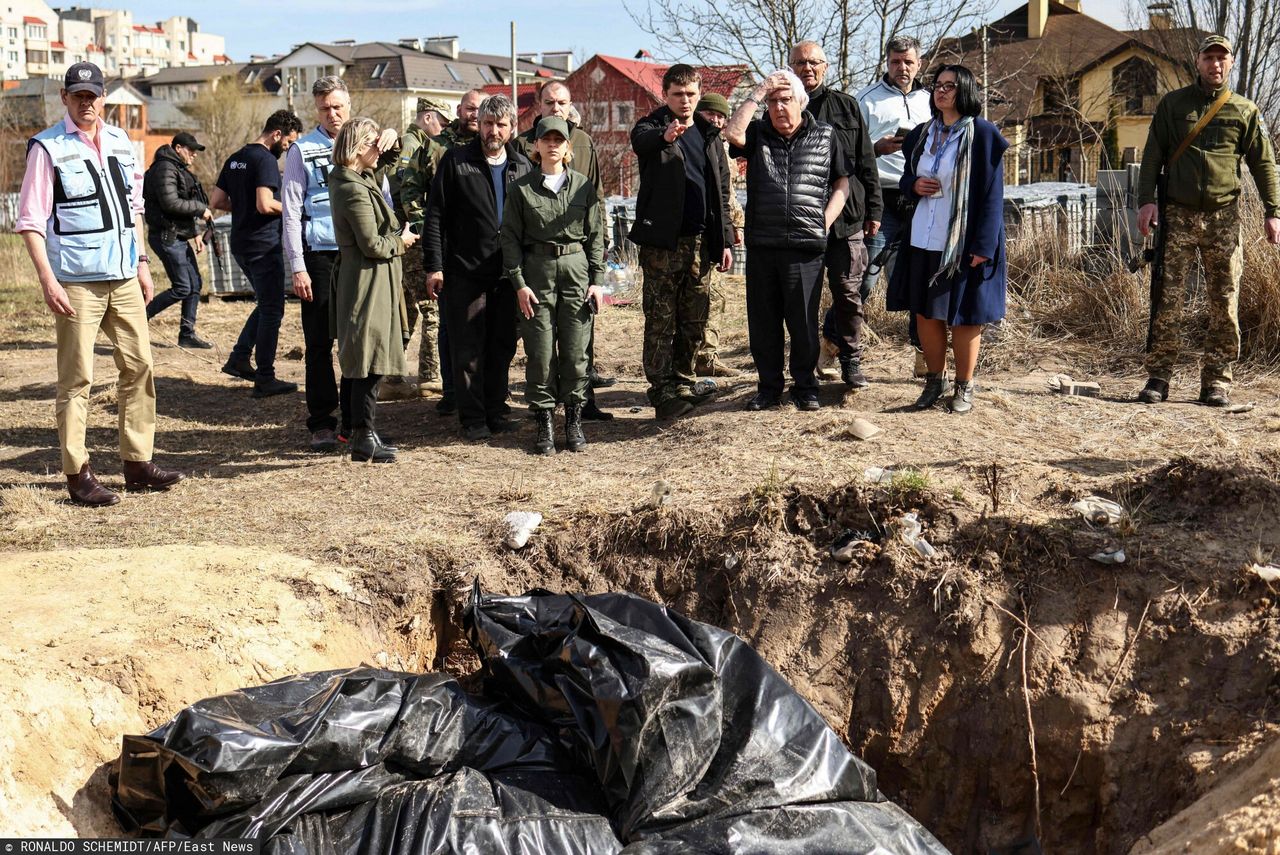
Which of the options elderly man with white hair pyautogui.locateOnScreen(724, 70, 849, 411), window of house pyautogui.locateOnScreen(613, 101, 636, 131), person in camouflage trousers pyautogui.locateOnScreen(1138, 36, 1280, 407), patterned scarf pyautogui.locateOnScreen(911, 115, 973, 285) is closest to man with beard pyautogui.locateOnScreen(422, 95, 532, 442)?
elderly man with white hair pyautogui.locateOnScreen(724, 70, 849, 411)

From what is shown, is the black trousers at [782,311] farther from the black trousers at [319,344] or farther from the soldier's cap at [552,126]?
the black trousers at [319,344]

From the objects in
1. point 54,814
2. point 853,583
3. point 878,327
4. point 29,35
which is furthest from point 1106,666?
point 29,35

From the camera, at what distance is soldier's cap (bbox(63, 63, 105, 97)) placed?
5.56 metres

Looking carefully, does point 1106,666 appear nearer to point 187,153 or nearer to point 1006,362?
point 1006,362

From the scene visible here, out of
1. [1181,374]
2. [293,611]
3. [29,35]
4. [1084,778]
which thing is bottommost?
[1084,778]

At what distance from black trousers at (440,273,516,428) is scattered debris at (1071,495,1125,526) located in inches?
137

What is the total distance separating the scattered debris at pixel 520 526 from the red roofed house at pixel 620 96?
8.67 meters

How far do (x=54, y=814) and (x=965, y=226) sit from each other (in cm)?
501

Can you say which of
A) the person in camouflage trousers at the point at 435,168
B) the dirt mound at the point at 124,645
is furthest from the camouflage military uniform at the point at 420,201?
the dirt mound at the point at 124,645

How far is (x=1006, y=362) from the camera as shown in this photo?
27.5 ft

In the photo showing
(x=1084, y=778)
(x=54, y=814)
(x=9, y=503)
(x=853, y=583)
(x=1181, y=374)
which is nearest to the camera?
(x=54, y=814)

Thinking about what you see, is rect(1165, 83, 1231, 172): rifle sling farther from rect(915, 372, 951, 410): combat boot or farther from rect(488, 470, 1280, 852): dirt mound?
rect(488, 470, 1280, 852): dirt mound

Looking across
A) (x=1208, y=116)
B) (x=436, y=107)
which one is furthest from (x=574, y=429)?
(x=1208, y=116)

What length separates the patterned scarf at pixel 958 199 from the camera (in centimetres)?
637
